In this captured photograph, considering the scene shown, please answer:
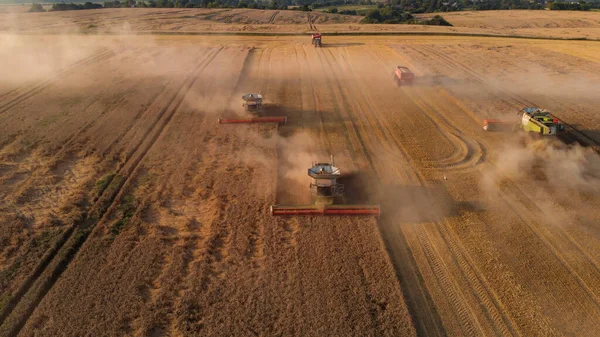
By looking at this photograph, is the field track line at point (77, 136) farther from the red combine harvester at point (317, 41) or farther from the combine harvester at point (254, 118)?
the red combine harvester at point (317, 41)

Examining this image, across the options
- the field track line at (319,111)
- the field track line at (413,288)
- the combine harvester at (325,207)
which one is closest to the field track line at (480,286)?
the field track line at (413,288)

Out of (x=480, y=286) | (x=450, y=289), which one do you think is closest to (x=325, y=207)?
(x=450, y=289)

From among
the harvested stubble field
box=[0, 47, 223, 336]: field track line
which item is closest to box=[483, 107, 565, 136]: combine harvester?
the harvested stubble field

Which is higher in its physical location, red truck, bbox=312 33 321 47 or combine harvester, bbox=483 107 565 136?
red truck, bbox=312 33 321 47

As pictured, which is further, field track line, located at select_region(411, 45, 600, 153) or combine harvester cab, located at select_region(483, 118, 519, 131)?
combine harvester cab, located at select_region(483, 118, 519, 131)

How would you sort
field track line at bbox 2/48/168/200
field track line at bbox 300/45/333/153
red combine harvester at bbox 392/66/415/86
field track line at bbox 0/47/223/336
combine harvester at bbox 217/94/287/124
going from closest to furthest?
field track line at bbox 0/47/223/336 < field track line at bbox 2/48/168/200 < field track line at bbox 300/45/333/153 < combine harvester at bbox 217/94/287/124 < red combine harvester at bbox 392/66/415/86

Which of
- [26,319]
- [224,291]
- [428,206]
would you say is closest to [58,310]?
[26,319]

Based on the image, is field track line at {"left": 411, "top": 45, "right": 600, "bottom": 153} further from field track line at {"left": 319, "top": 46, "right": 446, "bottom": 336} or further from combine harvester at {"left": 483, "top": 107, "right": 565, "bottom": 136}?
field track line at {"left": 319, "top": 46, "right": 446, "bottom": 336}

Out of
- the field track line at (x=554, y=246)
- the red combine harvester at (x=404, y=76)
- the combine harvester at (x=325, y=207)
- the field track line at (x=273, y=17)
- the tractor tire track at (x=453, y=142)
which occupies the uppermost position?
the field track line at (x=273, y=17)

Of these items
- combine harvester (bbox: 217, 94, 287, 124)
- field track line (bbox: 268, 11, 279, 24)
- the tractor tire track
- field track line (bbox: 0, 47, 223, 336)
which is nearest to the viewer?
field track line (bbox: 0, 47, 223, 336)
